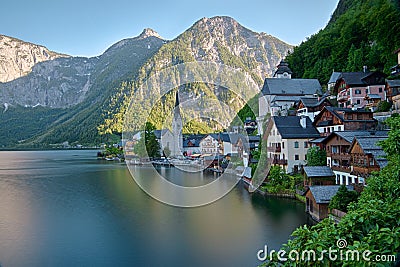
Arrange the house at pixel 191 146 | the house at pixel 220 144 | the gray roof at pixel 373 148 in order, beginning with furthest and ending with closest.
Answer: the house at pixel 191 146 < the house at pixel 220 144 < the gray roof at pixel 373 148

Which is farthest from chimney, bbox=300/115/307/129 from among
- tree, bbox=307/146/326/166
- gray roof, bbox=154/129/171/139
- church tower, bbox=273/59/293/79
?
gray roof, bbox=154/129/171/139

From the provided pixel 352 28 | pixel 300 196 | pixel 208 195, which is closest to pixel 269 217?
pixel 300 196

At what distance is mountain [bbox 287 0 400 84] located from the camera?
1105 inches

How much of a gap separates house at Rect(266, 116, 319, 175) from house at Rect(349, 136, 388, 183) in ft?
23.2

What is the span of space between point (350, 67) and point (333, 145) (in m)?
18.7

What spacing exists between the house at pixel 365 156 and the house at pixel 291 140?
7.08 meters

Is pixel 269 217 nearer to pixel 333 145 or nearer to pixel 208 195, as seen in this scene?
pixel 333 145

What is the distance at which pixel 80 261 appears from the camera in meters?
10.4

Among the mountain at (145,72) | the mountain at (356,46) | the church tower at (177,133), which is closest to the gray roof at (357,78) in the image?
the mountain at (356,46)

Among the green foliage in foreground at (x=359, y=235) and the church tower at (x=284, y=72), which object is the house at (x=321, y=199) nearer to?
the green foliage in foreground at (x=359, y=235)

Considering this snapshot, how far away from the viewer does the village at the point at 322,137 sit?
13758mm

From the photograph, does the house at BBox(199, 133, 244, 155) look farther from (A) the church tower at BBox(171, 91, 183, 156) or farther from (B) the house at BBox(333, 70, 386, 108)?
(B) the house at BBox(333, 70, 386, 108)

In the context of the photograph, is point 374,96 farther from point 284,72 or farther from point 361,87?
point 284,72

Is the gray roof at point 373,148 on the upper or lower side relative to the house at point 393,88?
lower
